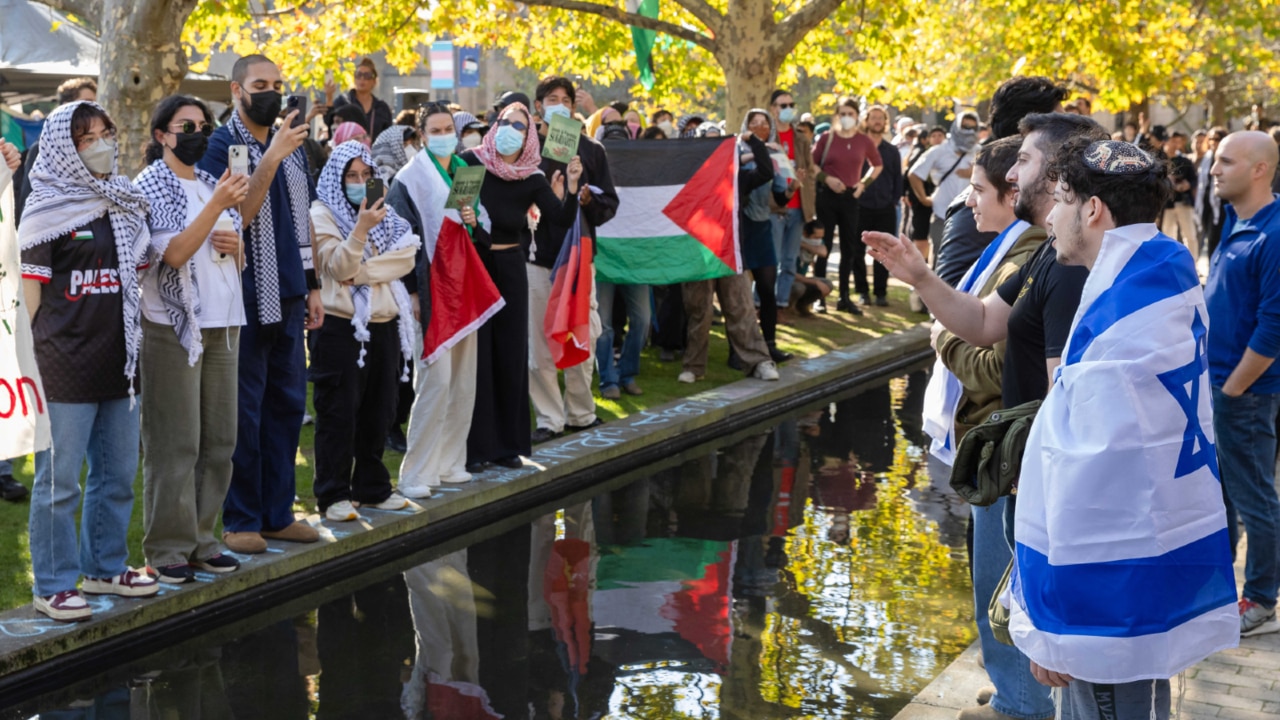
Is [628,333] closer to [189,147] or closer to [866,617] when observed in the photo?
[866,617]

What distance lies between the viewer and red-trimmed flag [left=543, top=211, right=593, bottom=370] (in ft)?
32.2

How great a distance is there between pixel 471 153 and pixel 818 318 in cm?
803

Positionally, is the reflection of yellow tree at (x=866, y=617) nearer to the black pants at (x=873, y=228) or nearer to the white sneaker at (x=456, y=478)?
the white sneaker at (x=456, y=478)

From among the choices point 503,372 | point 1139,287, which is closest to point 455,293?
point 503,372

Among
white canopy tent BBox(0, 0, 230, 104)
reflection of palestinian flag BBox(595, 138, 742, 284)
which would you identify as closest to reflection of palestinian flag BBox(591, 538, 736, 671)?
reflection of palestinian flag BBox(595, 138, 742, 284)

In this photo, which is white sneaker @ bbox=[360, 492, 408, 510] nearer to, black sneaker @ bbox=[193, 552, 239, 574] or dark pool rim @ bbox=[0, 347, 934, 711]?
dark pool rim @ bbox=[0, 347, 934, 711]

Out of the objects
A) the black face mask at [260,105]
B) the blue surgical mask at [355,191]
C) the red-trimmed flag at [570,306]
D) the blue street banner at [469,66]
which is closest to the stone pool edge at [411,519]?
the red-trimmed flag at [570,306]

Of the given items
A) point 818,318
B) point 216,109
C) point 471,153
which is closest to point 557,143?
point 471,153

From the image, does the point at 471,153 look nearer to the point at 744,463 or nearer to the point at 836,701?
the point at 744,463

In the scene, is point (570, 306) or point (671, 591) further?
point (570, 306)

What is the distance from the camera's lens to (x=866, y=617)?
6.49m

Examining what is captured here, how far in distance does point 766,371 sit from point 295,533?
5769mm

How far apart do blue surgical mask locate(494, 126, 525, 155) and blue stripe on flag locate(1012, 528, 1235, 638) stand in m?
5.92

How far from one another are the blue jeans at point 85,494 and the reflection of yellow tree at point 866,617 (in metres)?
2.76
